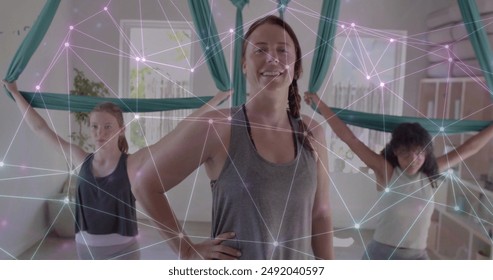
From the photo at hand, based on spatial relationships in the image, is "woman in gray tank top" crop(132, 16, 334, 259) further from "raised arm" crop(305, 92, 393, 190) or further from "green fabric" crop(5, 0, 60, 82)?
"green fabric" crop(5, 0, 60, 82)

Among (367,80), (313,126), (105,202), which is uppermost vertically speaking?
(367,80)

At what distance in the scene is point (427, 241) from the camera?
55.6 inches

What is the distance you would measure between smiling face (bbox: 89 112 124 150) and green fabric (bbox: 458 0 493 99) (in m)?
1.04

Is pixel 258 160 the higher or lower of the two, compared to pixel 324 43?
lower

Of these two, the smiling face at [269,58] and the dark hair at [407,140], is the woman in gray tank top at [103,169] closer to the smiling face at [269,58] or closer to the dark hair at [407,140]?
the smiling face at [269,58]

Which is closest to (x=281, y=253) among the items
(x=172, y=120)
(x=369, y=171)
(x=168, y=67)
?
(x=369, y=171)

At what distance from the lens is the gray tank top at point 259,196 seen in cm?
131

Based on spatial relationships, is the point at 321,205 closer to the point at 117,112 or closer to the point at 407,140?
the point at 407,140

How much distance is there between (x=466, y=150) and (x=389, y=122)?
0.83 ft

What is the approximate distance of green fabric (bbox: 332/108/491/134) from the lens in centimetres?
137

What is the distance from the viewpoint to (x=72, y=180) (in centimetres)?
135

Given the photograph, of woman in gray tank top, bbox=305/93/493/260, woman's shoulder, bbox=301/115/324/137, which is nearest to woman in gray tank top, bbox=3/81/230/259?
woman's shoulder, bbox=301/115/324/137

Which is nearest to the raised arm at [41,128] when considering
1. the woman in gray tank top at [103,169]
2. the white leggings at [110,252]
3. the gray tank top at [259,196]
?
the woman in gray tank top at [103,169]

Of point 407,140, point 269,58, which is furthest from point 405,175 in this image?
point 269,58
